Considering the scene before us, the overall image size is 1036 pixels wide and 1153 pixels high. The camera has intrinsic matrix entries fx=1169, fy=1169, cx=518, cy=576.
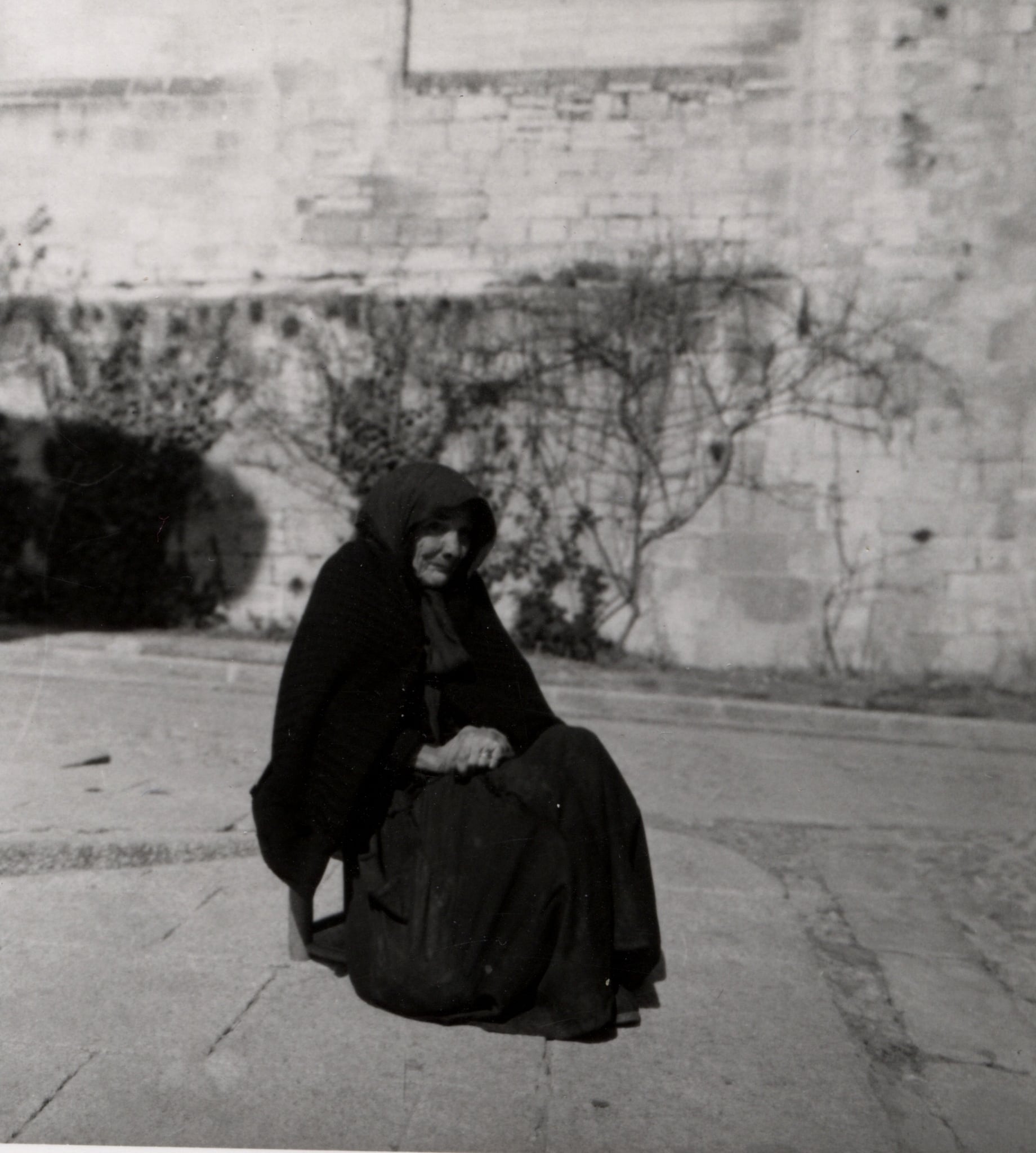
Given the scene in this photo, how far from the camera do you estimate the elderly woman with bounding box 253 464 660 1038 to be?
2621 millimetres

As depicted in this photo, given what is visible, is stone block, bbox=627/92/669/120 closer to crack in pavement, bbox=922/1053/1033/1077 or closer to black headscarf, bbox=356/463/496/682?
black headscarf, bbox=356/463/496/682

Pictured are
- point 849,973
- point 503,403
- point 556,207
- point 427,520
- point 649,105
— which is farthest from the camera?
point 503,403

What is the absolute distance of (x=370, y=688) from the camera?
9.09 feet

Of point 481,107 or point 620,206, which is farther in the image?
point 620,206

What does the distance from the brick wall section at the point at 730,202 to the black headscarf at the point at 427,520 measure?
17.3 ft

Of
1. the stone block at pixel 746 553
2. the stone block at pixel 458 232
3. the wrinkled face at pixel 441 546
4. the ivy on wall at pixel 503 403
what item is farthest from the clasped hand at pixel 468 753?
the stone block at pixel 458 232

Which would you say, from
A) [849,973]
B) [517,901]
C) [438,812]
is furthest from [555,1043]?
[849,973]

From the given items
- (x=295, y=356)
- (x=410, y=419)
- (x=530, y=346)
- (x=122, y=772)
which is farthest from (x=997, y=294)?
(x=122, y=772)

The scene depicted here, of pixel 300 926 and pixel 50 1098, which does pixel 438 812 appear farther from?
pixel 50 1098

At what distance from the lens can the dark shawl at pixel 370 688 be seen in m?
2.72

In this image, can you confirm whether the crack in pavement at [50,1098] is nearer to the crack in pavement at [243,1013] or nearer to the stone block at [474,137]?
the crack in pavement at [243,1013]

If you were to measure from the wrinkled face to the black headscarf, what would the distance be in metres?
0.01

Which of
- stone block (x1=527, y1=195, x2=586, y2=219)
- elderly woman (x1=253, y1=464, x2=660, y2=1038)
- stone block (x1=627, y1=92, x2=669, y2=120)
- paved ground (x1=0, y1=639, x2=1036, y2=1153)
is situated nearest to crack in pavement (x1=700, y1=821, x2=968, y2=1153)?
paved ground (x1=0, y1=639, x2=1036, y2=1153)

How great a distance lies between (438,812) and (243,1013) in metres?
0.64
